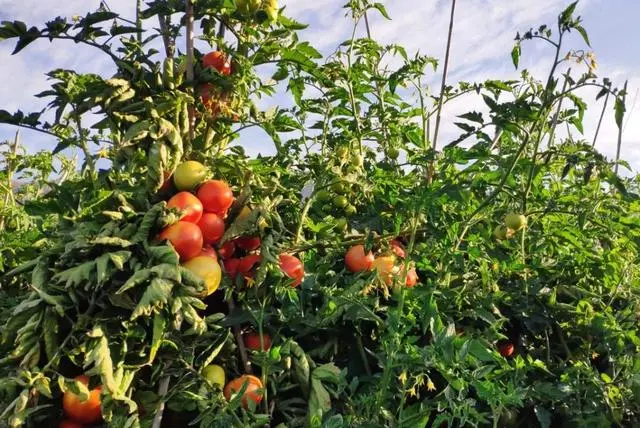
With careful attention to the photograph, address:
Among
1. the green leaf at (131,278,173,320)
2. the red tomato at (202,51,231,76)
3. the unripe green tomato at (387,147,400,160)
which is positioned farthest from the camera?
the unripe green tomato at (387,147,400,160)

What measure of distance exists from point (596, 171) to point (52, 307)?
1.19m

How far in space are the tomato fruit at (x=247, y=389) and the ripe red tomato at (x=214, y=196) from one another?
374 millimetres

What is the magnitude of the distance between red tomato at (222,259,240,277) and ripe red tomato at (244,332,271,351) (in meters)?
0.15

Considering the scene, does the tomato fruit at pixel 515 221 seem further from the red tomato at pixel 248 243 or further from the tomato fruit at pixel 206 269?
the tomato fruit at pixel 206 269

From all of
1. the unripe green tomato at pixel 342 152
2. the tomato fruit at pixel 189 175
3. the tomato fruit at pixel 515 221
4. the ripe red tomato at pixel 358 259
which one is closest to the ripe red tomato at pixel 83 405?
the tomato fruit at pixel 189 175

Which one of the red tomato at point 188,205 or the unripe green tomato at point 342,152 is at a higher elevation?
the unripe green tomato at point 342,152

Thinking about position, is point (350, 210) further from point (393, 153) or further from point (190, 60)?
point (190, 60)

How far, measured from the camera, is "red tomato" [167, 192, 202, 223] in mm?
1344

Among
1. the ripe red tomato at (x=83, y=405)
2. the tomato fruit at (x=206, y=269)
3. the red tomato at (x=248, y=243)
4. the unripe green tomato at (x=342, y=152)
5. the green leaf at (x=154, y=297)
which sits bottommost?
the ripe red tomato at (x=83, y=405)

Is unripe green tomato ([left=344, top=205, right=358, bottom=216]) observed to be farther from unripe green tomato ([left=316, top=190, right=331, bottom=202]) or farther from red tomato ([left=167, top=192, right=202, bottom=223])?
red tomato ([left=167, top=192, right=202, bottom=223])

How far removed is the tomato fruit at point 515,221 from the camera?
156 centimetres

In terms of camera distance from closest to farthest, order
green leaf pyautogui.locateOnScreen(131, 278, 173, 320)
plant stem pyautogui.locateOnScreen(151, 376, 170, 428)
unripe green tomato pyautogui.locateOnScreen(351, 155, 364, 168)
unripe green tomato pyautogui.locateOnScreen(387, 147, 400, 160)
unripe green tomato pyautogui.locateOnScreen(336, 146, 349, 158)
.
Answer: green leaf pyautogui.locateOnScreen(131, 278, 173, 320)
plant stem pyautogui.locateOnScreen(151, 376, 170, 428)
unripe green tomato pyautogui.locateOnScreen(336, 146, 349, 158)
unripe green tomato pyautogui.locateOnScreen(351, 155, 364, 168)
unripe green tomato pyautogui.locateOnScreen(387, 147, 400, 160)

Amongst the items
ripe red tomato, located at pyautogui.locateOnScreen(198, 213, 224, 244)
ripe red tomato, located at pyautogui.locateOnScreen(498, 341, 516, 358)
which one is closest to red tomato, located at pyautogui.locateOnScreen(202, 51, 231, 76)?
ripe red tomato, located at pyautogui.locateOnScreen(198, 213, 224, 244)

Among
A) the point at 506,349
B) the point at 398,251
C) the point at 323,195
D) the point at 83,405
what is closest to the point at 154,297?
the point at 83,405
